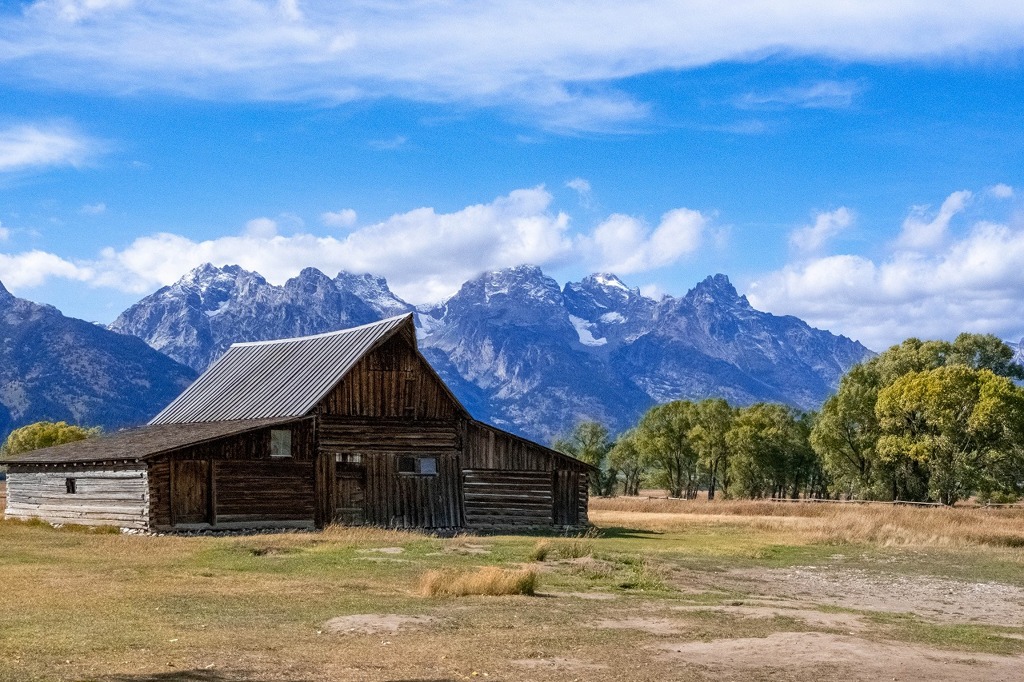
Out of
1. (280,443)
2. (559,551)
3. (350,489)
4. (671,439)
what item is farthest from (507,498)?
(671,439)

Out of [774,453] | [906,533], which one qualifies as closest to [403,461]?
[906,533]

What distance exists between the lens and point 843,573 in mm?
32562

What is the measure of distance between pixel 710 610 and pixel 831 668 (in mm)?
6343

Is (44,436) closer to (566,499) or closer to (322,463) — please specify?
(322,463)

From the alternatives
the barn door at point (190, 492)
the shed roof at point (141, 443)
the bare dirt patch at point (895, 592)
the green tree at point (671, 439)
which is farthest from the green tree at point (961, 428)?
the barn door at point (190, 492)

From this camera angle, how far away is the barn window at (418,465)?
4806 cm

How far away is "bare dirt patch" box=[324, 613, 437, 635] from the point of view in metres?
18.5

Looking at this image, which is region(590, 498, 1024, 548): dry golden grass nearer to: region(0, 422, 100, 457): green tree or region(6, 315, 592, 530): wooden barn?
region(6, 315, 592, 530): wooden barn

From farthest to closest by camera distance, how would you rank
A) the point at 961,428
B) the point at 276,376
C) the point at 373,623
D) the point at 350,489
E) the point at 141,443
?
1. the point at 961,428
2. the point at 276,376
3. the point at 350,489
4. the point at 141,443
5. the point at 373,623

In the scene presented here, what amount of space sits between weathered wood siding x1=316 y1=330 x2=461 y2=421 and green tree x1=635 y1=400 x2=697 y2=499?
214 ft

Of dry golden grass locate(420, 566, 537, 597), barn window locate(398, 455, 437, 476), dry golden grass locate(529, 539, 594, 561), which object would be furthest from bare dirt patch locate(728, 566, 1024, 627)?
barn window locate(398, 455, 437, 476)

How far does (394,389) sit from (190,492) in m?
9.69

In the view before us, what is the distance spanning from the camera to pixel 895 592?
92.5 feet

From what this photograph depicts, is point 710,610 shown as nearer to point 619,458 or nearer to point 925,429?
point 925,429
